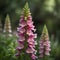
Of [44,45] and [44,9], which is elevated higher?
[44,9]

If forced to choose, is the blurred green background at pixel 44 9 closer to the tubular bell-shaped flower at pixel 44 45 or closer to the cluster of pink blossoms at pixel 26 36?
the tubular bell-shaped flower at pixel 44 45

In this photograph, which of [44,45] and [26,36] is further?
[44,45]

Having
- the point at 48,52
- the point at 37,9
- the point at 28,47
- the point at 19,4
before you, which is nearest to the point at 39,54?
the point at 48,52

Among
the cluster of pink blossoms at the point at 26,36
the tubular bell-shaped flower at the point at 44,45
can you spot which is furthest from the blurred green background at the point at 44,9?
the cluster of pink blossoms at the point at 26,36

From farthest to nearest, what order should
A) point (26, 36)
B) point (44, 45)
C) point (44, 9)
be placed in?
point (44, 9) → point (44, 45) → point (26, 36)

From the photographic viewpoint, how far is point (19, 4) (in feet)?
27.1

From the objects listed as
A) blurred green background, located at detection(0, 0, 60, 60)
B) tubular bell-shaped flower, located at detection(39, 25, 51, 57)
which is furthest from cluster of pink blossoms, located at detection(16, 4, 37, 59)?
blurred green background, located at detection(0, 0, 60, 60)

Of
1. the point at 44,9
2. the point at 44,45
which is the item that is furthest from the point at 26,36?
the point at 44,9

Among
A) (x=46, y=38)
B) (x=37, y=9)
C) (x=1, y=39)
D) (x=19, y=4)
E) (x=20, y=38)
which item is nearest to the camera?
(x=20, y=38)

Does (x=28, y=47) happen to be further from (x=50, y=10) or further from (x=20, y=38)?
(x=50, y=10)

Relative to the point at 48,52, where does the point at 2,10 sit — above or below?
above

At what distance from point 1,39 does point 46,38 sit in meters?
0.81

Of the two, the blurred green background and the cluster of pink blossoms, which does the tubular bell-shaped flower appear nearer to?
the cluster of pink blossoms

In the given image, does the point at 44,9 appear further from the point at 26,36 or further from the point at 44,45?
the point at 26,36
